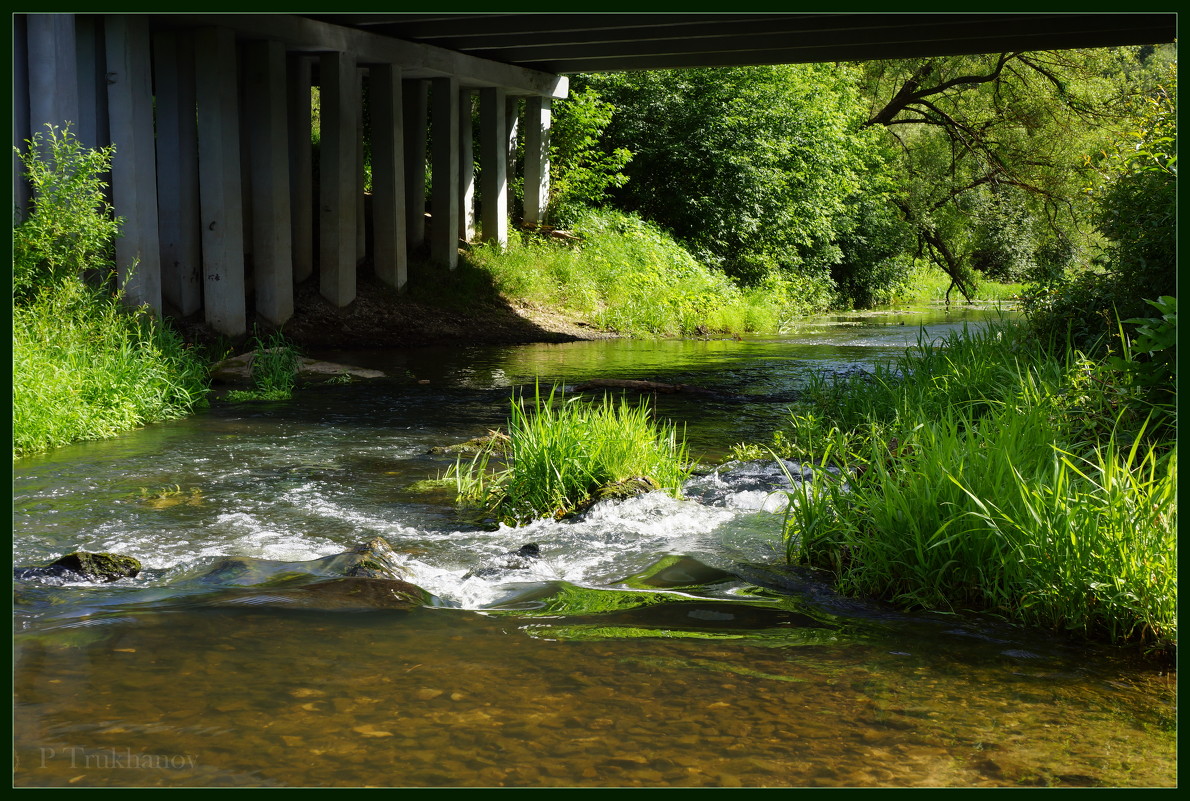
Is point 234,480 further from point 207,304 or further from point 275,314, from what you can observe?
point 275,314

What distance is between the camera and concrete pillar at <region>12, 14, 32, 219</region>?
1128 cm

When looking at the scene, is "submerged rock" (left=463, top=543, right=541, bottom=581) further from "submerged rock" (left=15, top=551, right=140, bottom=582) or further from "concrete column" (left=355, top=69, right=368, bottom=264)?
"concrete column" (left=355, top=69, right=368, bottom=264)

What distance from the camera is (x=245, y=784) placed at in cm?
304

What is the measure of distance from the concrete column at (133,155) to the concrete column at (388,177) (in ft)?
21.5

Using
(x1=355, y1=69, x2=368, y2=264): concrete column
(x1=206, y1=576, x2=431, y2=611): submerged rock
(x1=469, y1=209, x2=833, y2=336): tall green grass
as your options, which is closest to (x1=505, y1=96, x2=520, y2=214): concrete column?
(x1=469, y1=209, x2=833, y2=336): tall green grass

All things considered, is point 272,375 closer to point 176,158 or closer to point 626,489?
point 176,158

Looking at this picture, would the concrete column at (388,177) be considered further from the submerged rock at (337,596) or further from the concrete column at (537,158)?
the submerged rock at (337,596)

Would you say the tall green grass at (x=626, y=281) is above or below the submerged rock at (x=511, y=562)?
above

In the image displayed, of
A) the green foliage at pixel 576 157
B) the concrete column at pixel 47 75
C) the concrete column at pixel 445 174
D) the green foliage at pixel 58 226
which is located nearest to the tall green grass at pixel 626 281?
the green foliage at pixel 576 157

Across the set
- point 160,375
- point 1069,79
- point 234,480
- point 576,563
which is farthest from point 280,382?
point 1069,79

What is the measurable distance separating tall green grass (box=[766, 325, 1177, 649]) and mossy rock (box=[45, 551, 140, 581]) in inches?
136

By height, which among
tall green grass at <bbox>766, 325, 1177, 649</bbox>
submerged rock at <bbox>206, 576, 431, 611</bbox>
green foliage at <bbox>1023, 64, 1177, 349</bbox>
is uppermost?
green foliage at <bbox>1023, 64, 1177, 349</bbox>

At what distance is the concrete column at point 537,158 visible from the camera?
2483cm

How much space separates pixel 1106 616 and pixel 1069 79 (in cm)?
2976
